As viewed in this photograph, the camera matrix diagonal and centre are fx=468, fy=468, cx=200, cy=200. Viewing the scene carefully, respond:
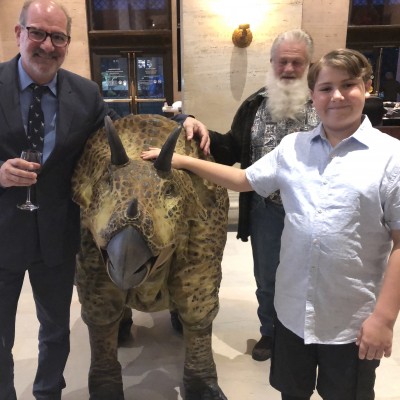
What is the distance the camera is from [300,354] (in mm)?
1875

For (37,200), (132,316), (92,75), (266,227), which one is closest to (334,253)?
(266,227)

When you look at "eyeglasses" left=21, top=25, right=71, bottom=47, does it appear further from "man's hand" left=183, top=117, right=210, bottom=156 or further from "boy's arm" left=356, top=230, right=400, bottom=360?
"boy's arm" left=356, top=230, right=400, bottom=360

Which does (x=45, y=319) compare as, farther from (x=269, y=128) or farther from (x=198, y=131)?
(x=269, y=128)

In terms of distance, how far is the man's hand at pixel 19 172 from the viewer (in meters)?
1.79

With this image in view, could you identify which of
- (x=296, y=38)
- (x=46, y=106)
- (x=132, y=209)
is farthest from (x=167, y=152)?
(x=296, y=38)

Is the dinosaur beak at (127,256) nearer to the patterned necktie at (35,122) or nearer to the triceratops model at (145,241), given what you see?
the triceratops model at (145,241)

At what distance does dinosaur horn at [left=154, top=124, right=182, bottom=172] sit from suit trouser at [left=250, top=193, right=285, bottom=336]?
97 centimetres

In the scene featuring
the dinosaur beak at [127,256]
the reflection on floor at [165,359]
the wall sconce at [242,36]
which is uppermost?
the wall sconce at [242,36]

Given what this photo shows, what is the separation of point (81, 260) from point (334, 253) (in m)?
1.24

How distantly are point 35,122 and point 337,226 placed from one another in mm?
1322

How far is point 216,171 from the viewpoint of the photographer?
2.04 metres

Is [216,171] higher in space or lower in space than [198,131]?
lower

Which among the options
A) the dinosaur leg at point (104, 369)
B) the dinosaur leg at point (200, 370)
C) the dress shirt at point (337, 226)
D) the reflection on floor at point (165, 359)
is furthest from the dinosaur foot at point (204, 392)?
the dress shirt at point (337, 226)

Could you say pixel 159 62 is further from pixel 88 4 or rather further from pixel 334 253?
pixel 334 253
